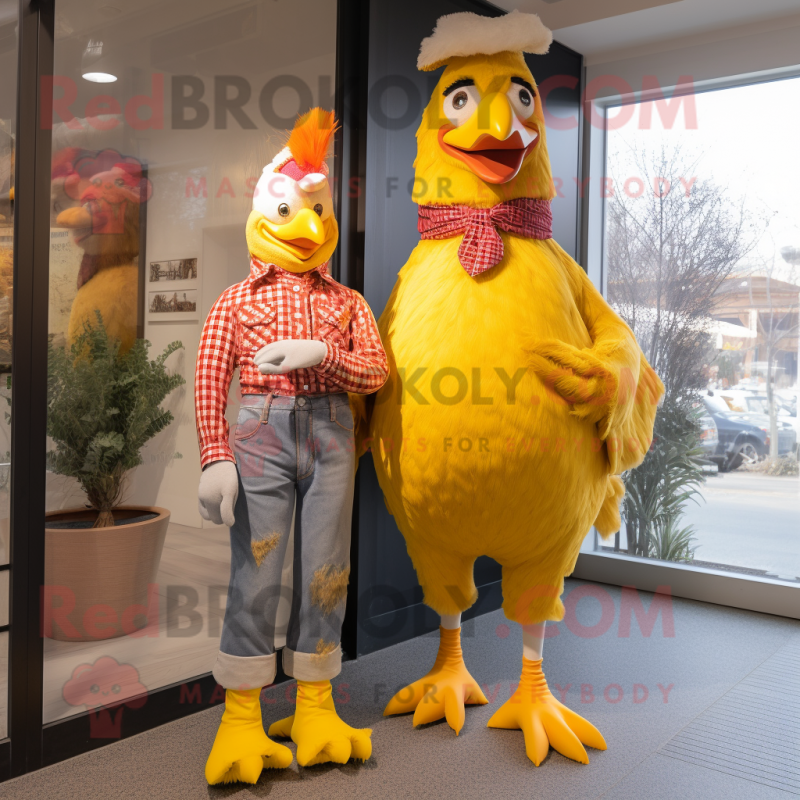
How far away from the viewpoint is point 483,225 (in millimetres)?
1868

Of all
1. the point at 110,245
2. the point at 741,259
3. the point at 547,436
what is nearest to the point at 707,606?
the point at 741,259

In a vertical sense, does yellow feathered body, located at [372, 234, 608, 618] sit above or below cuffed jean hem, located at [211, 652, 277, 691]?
above

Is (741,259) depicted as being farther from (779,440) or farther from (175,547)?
(175,547)

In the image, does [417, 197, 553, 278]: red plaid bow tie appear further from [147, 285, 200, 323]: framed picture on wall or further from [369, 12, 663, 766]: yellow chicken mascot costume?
[147, 285, 200, 323]: framed picture on wall

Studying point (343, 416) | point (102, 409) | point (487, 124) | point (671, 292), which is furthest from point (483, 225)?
point (671, 292)

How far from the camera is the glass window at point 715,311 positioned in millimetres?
3139

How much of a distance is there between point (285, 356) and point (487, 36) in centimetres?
94

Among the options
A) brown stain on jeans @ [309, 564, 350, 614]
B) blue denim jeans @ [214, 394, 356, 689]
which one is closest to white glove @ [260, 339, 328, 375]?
blue denim jeans @ [214, 394, 356, 689]

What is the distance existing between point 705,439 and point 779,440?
292mm

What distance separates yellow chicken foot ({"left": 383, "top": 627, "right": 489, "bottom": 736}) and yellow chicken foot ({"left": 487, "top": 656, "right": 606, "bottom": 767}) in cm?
11

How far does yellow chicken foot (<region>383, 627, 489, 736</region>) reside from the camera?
207 centimetres

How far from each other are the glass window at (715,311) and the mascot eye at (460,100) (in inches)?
70.5

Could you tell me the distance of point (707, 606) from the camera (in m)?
3.17

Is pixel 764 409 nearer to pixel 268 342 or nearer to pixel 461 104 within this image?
pixel 461 104
